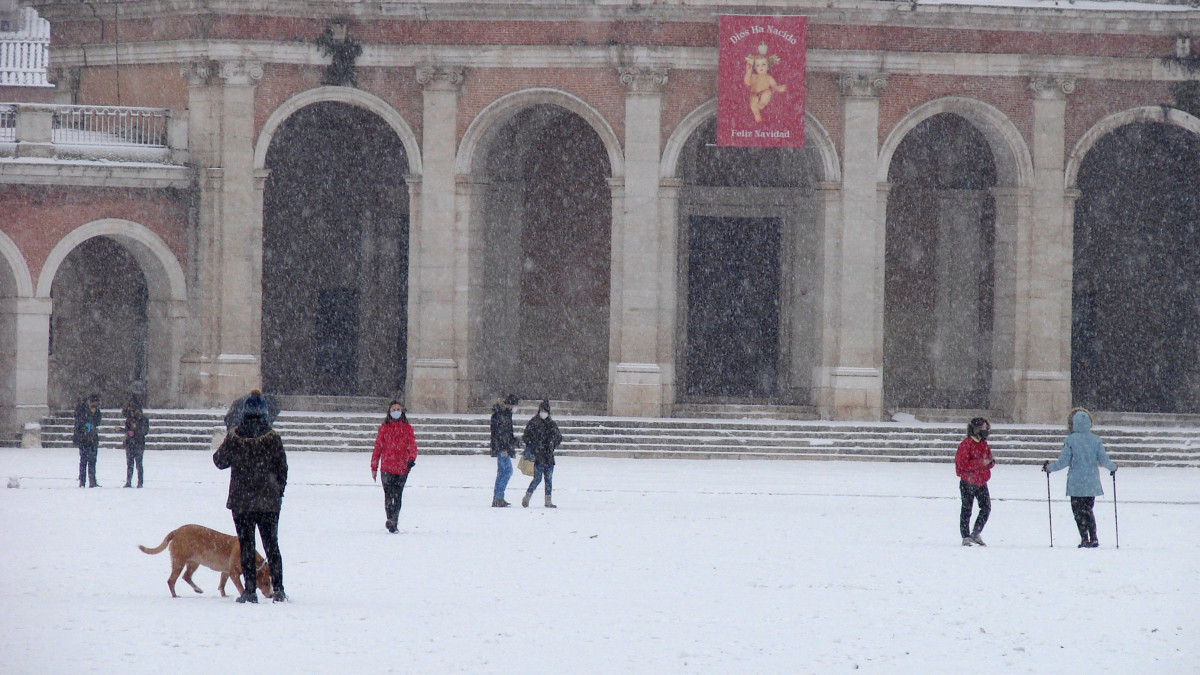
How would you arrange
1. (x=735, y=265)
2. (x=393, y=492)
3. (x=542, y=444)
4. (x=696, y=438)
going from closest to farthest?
(x=393, y=492) < (x=542, y=444) < (x=696, y=438) < (x=735, y=265)

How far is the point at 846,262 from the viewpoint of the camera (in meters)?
28.1

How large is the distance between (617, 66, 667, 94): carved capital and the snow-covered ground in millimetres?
10270

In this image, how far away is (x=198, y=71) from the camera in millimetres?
28219

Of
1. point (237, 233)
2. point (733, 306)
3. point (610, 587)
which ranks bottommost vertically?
point (610, 587)

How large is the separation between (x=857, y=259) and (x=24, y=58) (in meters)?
29.5

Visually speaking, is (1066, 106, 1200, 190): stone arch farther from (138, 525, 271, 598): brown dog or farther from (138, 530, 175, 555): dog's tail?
(138, 530, 175, 555): dog's tail

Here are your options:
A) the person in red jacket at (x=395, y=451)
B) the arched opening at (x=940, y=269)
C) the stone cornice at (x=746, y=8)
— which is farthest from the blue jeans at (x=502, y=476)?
the arched opening at (x=940, y=269)

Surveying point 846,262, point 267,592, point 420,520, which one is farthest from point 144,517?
point 846,262

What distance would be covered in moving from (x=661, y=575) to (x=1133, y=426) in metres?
19.2

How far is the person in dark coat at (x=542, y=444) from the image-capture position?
1762 cm

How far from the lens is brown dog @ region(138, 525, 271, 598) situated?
1066cm

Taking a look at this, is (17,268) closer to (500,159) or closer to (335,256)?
(335,256)

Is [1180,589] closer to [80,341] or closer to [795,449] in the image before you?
[795,449]

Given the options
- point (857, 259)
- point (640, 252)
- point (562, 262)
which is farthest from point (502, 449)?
point (562, 262)
